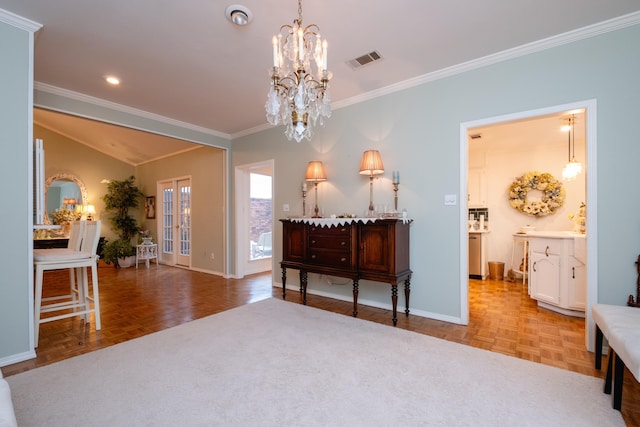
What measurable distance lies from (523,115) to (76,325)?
15.8ft

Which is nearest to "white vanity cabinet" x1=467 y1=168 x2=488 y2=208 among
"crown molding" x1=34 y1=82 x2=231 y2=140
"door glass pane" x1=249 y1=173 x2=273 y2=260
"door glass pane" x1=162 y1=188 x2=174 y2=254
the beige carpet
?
the beige carpet

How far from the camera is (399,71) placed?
305 centimetres

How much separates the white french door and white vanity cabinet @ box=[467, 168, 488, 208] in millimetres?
5837

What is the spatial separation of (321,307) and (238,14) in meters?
3.04

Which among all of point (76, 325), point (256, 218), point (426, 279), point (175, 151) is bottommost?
point (76, 325)

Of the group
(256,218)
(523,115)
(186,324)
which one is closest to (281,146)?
(256,218)

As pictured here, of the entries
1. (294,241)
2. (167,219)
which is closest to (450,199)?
(294,241)

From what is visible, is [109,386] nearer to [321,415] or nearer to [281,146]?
[321,415]

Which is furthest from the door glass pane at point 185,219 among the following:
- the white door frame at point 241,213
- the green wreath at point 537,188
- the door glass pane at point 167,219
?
the green wreath at point 537,188

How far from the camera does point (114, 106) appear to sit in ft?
12.8

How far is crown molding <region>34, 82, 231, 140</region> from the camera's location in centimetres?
340

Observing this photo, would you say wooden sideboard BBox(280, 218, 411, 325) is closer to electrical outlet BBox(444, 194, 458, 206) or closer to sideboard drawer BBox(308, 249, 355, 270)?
sideboard drawer BBox(308, 249, 355, 270)

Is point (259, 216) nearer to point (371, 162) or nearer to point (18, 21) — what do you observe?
point (371, 162)

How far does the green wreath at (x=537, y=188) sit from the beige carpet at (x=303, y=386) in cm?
377
